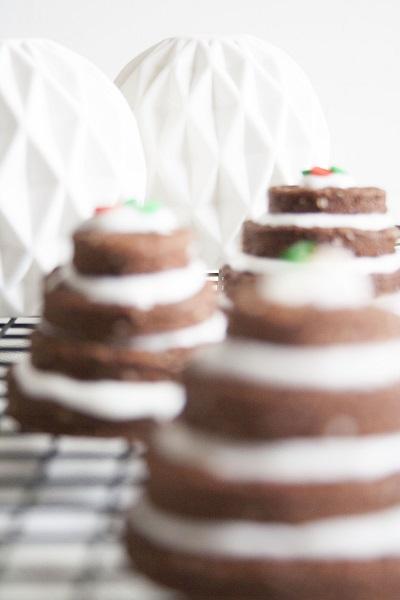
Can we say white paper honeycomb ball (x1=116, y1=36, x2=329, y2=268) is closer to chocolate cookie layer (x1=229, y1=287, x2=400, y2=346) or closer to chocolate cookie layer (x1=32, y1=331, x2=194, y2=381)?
chocolate cookie layer (x1=32, y1=331, x2=194, y2=381)

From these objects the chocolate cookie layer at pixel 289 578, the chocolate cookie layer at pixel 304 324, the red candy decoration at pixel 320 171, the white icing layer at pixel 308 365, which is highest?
the red candy decoration at pixel 320 171

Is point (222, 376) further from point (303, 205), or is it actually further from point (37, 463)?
point (303, 205)

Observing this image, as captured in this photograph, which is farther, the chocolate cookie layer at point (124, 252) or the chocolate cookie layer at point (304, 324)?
the chocolate cookie layer at point (124, 252)

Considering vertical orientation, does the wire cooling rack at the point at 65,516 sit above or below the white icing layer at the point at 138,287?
below

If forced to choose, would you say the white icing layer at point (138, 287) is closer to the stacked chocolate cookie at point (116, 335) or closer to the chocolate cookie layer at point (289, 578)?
the stacked chocolate cookie at point (116, 335)

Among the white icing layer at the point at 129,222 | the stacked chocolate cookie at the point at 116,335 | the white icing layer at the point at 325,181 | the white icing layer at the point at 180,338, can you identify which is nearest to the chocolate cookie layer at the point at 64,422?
the stacked chocolate cookie at the point at 116,335

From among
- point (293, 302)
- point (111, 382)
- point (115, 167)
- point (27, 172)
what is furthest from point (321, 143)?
point (293, 302)

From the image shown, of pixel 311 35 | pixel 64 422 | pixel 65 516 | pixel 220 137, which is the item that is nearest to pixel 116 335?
pixel 64 422

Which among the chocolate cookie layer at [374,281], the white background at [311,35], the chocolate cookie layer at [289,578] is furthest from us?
the white background at [311,35]
